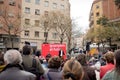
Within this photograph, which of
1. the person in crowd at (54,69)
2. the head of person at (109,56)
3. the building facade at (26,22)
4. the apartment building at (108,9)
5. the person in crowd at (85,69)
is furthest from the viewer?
the apartment building at (108,9)

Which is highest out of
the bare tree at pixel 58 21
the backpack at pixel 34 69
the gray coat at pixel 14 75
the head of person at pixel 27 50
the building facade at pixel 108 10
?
the building facade at pixel 108 10

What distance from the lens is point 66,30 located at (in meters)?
59.0

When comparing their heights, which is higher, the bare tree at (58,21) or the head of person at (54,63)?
the bare tree at (58,21)

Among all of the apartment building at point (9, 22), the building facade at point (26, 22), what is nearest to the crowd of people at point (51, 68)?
the apartment building at point (9, 22)

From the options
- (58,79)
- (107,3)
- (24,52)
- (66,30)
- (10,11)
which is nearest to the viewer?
(58,79)

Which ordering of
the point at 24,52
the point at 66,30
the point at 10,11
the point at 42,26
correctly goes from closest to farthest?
1. the point at 24,52
2. the point at 10,11
3. the point at 66,30
4. the point at 42,26

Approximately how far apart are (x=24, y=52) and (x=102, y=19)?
56090 mm

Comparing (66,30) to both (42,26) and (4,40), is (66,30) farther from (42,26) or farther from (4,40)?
(4,40)

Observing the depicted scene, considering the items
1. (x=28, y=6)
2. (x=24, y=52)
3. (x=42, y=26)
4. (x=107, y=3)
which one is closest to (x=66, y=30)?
(x=42, y=26)

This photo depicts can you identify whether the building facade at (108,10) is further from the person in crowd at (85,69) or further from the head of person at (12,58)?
the head of person at (12,58)

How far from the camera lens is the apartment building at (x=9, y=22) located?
50938 mm

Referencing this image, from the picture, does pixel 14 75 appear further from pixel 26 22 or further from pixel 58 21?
pixel 26 22

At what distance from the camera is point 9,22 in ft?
168

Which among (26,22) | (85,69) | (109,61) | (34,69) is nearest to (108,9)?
(26,22)
